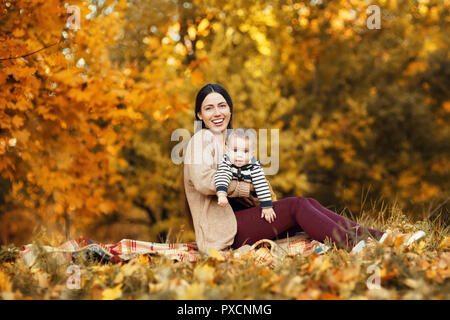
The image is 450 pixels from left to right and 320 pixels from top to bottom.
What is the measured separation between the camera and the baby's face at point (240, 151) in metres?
3.27

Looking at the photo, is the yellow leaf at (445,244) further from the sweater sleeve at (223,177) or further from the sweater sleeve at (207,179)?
the sweater sleeve at (223,177)

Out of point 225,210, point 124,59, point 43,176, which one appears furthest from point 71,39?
point 124,59

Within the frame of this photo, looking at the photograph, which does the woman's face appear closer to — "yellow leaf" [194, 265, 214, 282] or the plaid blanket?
the plaid blanket

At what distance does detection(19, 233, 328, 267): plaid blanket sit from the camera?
286 centimetres

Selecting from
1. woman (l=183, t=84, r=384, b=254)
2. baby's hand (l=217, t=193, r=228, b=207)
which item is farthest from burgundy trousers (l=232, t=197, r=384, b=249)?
baby's hand (l=217, t=193, r=228, b=207)

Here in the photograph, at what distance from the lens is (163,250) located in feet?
11.3

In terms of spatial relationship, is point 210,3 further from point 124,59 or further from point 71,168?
point 71,168

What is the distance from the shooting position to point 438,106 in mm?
13258

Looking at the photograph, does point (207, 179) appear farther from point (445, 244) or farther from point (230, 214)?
point (445, 244)

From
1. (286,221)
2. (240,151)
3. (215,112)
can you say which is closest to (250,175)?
(240,151)

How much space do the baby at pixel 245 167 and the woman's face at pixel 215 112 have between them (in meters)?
0.29

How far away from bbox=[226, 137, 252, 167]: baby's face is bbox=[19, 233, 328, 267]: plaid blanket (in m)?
0.54

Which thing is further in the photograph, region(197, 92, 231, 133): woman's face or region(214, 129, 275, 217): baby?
region(197, 92, 231, 133): woman's face

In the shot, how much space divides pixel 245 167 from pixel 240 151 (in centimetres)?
12
